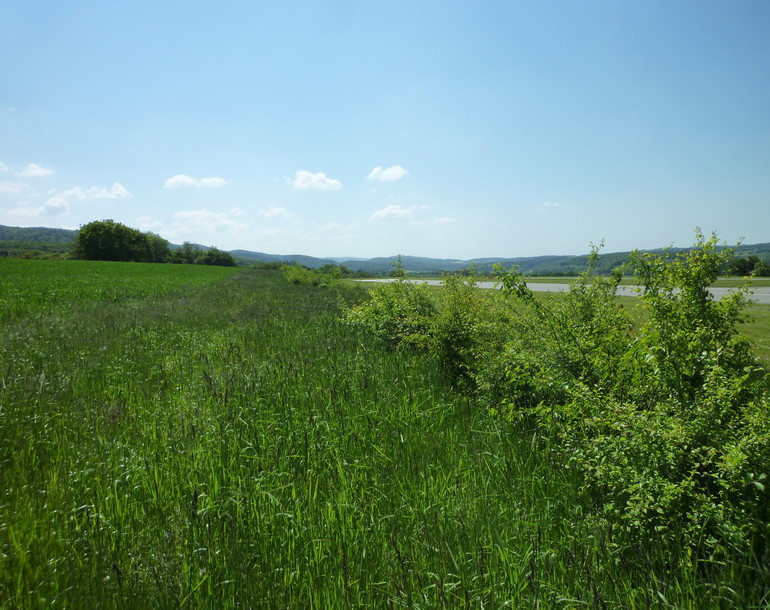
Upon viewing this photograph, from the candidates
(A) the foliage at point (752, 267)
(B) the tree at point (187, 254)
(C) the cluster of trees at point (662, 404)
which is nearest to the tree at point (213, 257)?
(B) the tree at point (187, 254)

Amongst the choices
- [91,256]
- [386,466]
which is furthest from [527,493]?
[91,256]

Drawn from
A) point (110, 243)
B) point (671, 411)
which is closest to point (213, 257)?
point (110, 243)

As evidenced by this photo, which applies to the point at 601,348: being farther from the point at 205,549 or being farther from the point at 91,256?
the point at 91,256

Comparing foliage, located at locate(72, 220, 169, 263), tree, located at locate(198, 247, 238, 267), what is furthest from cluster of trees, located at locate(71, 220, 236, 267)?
tree, located at locate(198, 247, 238, 267)

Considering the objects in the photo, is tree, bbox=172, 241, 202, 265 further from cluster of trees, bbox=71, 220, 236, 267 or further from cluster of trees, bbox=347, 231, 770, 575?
cluster of trees, bbox=347, 231, 770, 575

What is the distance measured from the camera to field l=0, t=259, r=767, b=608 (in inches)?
83.8

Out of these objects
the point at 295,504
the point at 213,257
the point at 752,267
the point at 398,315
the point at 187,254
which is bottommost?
the point at 295,504

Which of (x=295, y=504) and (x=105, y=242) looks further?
(x=105, y=242)

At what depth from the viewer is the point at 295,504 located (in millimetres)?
2762

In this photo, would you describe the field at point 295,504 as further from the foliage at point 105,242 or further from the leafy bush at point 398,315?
the foliage at point 105,242

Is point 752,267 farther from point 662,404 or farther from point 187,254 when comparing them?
point 187,254

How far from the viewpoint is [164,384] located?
5504 millimetres

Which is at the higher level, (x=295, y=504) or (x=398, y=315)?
(x=398, y=315)

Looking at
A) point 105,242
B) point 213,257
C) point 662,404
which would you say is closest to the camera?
point 662,404
